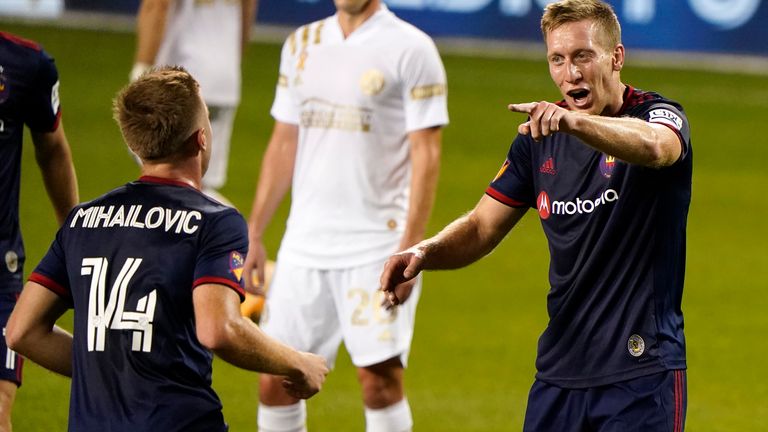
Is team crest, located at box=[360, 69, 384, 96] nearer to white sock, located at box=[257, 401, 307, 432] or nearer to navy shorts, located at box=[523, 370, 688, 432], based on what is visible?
white sock, located at box=[257, 401, 307, 432]

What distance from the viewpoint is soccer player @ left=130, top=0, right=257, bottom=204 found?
30.3 ft

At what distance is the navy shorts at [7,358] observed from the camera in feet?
15.4

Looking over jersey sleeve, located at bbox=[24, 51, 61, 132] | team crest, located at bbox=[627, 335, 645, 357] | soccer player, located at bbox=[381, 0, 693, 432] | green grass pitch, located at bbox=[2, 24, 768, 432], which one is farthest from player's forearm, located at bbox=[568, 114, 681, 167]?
green grass pitch, located at bbox=[2, 24, 768, 432]

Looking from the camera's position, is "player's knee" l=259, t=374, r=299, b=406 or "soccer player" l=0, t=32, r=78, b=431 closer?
"soccer player" l=0, t=32, r=78, b=431

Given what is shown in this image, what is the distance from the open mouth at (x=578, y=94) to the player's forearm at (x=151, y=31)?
16.3ft

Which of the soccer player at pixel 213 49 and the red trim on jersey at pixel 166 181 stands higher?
the soccer player at pixel 213 49

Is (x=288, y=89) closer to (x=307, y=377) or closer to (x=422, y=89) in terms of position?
(x=422, y=89)

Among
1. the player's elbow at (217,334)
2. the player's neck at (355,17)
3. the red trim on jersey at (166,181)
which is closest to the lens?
the player's elbow at (217,334)

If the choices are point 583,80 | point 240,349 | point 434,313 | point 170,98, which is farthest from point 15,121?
point 434,313

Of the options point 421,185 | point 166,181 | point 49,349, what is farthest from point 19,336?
point 421,185

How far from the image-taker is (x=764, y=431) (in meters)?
7.37

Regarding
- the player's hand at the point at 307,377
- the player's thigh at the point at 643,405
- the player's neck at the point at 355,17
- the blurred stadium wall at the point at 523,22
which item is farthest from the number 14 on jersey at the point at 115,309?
the blurred stadium wall at the point at 523,22

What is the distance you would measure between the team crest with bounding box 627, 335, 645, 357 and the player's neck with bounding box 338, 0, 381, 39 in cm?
249

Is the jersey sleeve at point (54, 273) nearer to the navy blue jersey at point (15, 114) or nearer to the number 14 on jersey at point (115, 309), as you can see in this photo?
the number 14 on jersey at point (115, 309)
